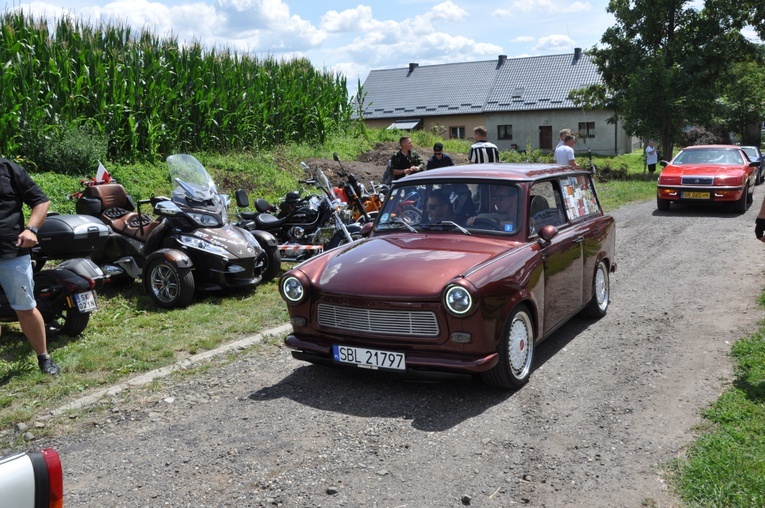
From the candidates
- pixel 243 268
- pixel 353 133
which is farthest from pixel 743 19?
pixel 243 268

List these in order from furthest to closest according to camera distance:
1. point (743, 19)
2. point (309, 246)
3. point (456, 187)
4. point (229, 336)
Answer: point (743, 19)
point (309, 246)
point (229, 336)
point (456, 187)

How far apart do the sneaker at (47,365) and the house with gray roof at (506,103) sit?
151ft

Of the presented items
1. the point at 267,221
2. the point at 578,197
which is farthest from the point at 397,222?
the point at 267,221

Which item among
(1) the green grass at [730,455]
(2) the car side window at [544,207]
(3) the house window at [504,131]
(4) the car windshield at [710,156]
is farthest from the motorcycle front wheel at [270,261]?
(3) the house window at [504,131]

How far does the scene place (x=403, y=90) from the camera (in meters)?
58.4

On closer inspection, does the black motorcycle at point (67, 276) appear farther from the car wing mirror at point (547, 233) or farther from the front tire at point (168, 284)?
the car wing mirror at point (547, 233)

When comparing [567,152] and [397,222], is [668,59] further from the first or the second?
[397,222]

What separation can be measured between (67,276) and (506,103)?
166ft

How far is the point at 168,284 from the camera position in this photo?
8.35 meters

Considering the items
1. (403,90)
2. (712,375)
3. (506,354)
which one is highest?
(403,90)

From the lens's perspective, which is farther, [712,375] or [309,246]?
[309,246]

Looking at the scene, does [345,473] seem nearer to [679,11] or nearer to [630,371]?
[630,371]

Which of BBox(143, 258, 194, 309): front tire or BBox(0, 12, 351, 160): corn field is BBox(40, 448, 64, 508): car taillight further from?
BBox(0, 12, 351, 160): corn field

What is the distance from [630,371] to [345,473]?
113 inches
